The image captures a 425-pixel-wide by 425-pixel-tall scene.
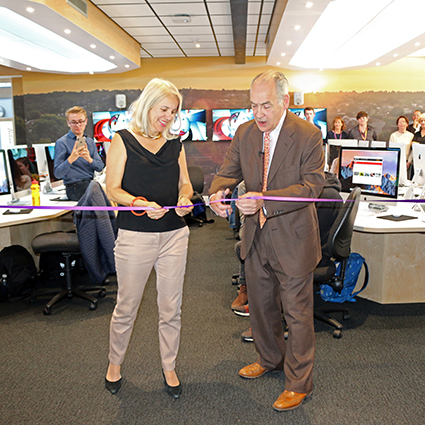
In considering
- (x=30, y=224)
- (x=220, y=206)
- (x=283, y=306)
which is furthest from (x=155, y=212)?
(x=30, y=224)

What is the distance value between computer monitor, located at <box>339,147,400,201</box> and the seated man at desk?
8.74ft

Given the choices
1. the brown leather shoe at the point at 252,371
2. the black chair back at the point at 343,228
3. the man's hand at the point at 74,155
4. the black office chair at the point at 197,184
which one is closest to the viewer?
the brown leather shoe at the point at 252,371

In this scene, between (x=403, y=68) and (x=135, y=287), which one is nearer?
(x=135, y=287)

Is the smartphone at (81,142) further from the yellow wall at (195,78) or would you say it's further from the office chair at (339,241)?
the yellow wall at (195,78)

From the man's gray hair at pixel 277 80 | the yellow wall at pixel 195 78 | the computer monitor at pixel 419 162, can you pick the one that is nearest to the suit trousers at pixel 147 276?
the man's gray hair at pixel 277 80

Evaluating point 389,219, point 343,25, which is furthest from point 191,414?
point 343,25

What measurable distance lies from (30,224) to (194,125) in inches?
240

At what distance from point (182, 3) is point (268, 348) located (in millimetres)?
5206

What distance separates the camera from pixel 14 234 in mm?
4461

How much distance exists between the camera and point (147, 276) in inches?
91.0

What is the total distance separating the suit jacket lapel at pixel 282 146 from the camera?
2.16 m

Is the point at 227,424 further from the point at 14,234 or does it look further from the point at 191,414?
the point at 14,234

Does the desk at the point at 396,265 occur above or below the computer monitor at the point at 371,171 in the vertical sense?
below

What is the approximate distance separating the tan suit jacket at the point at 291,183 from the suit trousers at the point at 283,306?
0.07m
